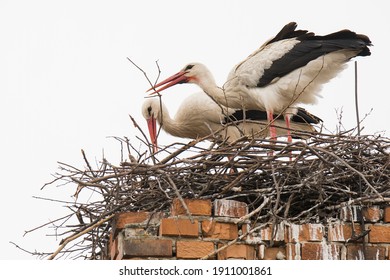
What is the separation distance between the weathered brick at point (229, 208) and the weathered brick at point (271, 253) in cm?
20

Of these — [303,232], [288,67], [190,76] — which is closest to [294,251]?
[303,232]

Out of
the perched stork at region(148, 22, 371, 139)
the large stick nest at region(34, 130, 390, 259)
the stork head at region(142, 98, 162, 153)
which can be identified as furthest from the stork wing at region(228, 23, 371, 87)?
the large stick nest at region(34, 130, 390, 259)

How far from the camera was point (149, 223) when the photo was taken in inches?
167

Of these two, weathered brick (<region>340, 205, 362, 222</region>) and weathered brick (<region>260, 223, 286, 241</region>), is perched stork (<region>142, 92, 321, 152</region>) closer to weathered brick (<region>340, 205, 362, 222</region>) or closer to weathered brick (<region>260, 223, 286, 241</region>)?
weathered brick (<region>340, 205, 362, 222</region>)

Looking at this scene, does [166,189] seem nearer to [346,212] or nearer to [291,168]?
[291,168]

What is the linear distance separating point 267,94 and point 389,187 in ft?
10.5

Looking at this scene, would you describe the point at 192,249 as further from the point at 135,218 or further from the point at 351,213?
the point at 351,213

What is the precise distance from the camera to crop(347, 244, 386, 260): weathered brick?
4.27m

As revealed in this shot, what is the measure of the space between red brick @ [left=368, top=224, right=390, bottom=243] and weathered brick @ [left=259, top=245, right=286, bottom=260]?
0.44 meters

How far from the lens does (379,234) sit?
4.33 meters

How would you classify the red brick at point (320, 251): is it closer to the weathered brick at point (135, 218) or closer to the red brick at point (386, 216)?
the red brick at point (386, 216)

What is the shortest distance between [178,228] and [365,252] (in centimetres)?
95
